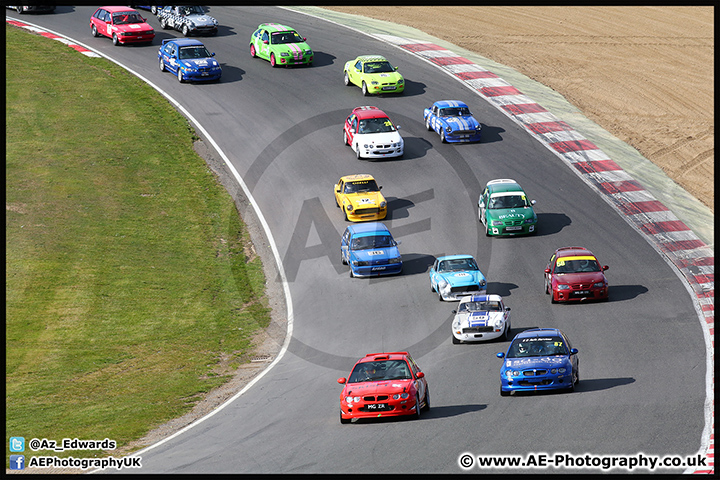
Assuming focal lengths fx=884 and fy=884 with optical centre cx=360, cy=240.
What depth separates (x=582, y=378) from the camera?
21.7 m

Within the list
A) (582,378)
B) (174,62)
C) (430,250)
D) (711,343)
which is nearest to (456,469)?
(582,378)

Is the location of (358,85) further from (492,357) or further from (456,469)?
(456,469)

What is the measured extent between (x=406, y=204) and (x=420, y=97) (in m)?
11.3

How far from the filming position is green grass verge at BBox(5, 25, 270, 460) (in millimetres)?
23906

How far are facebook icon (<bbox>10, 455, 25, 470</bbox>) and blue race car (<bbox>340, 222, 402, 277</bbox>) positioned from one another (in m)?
15.1

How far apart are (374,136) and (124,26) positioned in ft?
70.6

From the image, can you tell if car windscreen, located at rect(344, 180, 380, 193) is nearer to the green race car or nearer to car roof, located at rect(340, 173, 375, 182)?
car roof, located at rect(340, 173, 375, 182)

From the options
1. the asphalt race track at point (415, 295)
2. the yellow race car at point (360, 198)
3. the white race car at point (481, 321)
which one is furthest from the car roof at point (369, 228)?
the white race car at point (481, 321)

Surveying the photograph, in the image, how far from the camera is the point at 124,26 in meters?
53.9

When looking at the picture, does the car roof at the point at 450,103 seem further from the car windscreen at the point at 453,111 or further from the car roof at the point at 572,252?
the car roof at the point at 572,252

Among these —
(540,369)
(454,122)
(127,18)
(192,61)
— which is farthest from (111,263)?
(127,18)

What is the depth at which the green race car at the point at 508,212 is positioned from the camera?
112 feet

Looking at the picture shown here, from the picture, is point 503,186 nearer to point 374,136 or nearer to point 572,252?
point 572,252

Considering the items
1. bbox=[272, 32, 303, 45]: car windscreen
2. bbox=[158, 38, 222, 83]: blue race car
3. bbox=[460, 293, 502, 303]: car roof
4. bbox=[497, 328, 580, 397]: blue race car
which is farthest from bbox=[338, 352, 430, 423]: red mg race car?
bbox=[272, 32, 303, 45]: car windscreen
